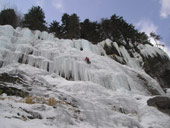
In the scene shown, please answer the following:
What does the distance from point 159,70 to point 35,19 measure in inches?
601

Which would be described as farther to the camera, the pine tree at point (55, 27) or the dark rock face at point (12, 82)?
the pine tree at point (55, 27)

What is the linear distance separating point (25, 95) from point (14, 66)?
3352 millimetres

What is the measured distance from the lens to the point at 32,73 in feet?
23.6

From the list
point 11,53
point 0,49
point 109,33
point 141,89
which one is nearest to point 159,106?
point 141,89

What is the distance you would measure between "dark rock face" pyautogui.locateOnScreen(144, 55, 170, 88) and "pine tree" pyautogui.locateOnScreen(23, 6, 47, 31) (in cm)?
1310

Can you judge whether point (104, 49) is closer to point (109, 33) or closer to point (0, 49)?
point (109, 33)

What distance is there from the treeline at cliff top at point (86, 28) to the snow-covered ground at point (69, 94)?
23.2 ft

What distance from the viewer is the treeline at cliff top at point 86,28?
18594mm

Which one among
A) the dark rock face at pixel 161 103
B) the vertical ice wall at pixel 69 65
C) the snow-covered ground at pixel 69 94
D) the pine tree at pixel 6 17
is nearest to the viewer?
the snow-covered ground at pixel 69 94

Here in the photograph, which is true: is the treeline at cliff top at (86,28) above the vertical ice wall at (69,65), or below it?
above

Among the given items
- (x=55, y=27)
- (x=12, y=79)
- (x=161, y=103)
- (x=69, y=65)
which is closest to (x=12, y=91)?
(x=12, y=79)

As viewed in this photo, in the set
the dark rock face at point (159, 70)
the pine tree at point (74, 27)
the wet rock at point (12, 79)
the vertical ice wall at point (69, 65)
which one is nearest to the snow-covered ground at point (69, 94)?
the vertical ice wall at point (69, 65)

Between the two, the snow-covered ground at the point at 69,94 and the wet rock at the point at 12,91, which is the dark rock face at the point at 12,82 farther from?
the snow-covered ground at the point at 69,94

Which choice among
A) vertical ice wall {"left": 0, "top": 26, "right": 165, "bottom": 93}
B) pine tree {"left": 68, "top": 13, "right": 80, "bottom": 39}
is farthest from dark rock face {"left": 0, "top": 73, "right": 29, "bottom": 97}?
pine tree {"left": 68, "top": 13, "right": 80, "bottom": 39}
